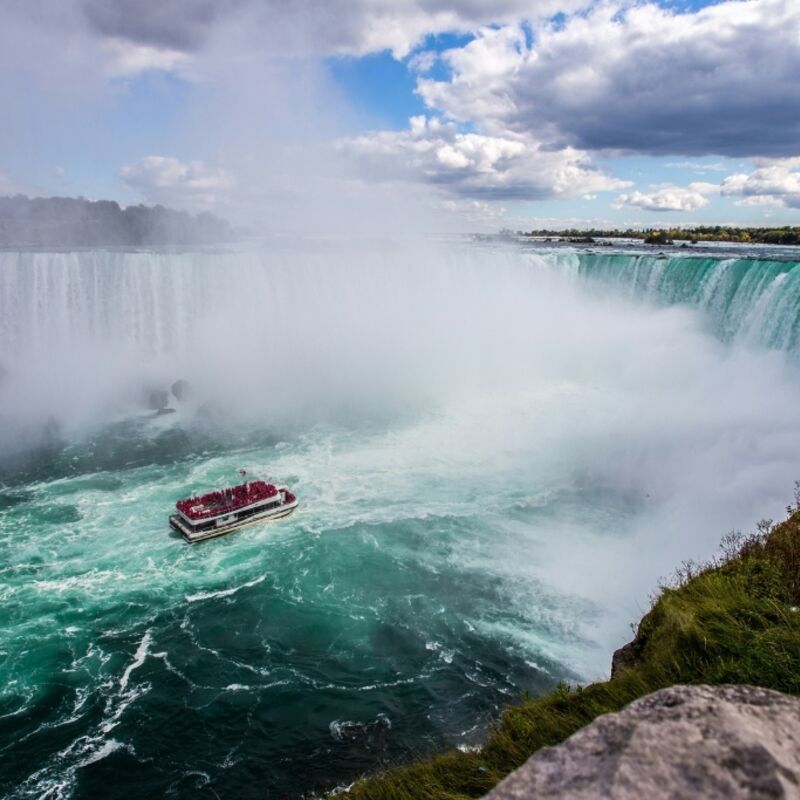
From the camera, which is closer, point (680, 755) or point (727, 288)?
→ point (680, 755)

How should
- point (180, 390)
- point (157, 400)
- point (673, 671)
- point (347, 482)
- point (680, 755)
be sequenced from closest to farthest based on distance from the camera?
1. point (680, 755)
2. point (673, 671)
3. point (347, 482)
4. point (157, 400)
5. point (180, 390)

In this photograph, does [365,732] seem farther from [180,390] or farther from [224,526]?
[180,390]

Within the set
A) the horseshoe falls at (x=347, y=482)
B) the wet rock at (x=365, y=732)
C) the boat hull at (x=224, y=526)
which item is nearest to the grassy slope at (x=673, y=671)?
the wet rock at (x=365, y=732)

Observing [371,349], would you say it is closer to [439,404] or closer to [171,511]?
[439,404]

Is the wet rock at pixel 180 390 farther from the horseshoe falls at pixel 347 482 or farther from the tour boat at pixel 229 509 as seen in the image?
the tour boat at pixel 229 509

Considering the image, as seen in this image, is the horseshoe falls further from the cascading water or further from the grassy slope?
the grassy slope

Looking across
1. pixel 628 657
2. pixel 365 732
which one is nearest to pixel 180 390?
pixel 365 732

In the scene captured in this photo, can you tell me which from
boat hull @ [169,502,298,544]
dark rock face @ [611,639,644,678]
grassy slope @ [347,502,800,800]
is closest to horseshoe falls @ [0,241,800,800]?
boat hull @ [169,502,298,544]
